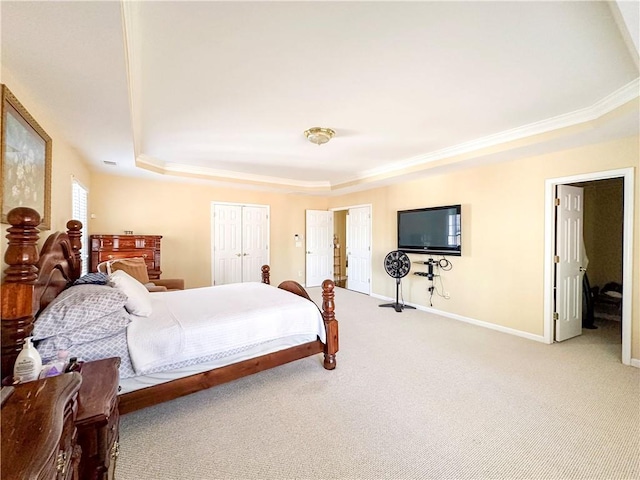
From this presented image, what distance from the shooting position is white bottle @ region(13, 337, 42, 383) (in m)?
1.19

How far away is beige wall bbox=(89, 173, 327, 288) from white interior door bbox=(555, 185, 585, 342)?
4937 millimetres

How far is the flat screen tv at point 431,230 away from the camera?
4340 mm

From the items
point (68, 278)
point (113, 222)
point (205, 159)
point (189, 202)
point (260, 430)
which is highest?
point (205, 159)

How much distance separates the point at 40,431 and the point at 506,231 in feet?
15.0

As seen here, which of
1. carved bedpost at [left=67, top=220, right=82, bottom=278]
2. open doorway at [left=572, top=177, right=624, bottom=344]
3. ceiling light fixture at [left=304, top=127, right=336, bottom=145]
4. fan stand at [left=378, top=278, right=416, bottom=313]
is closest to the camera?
carved bedpost at [left=67, top=220, right=82, bottom=278]

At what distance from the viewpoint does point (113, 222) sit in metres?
4.61

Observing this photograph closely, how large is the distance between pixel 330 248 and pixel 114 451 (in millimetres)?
6100

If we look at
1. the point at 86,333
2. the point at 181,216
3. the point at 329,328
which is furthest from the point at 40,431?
the point at 181,216

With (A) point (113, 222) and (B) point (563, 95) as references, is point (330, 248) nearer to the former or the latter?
(A) point (113, 222)

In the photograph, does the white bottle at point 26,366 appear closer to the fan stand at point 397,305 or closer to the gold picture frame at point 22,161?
the gold picture frame at point 22,161

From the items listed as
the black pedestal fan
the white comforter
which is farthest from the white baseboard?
the white comforter

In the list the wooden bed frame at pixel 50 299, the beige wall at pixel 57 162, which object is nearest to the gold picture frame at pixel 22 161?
the beige wall at pixel 57 162

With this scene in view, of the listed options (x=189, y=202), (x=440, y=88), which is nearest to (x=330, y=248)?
(x=189, y=202)

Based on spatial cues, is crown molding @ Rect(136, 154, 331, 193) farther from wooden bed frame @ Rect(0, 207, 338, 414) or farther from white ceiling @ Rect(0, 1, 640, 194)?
wooden bed frame @ Rect(0, 207, 338, 414)
